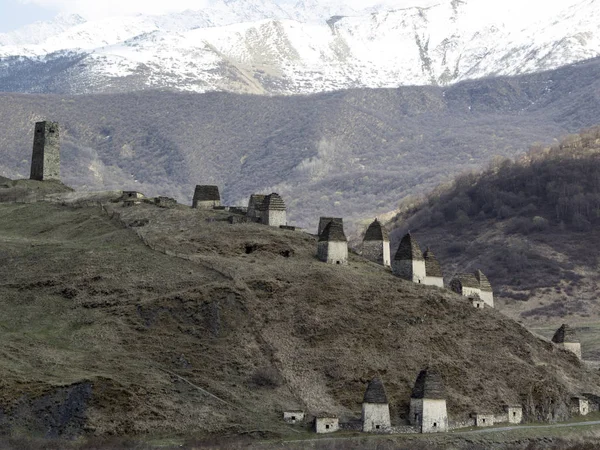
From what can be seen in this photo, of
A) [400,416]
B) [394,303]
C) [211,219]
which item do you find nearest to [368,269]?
[394,303]

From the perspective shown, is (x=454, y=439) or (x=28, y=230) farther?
(x=28, y=230)

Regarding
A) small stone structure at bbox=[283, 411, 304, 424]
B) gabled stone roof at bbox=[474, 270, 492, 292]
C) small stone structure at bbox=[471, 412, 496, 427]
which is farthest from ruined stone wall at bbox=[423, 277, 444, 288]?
small stone structure at bbox=[283, 411, 304, 424]

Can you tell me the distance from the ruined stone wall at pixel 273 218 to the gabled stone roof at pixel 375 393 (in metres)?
35.2

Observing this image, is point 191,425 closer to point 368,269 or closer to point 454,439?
point 454,439

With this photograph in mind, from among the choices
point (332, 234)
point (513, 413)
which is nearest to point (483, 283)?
point (332, 234)

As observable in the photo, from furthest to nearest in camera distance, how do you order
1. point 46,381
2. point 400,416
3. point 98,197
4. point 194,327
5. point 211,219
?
point 98,197
point 211,219
point 194,327
point 400,416
point 46,381

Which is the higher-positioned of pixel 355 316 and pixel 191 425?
pixel 355 316

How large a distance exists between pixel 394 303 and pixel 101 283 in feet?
75.3

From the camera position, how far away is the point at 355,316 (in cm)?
10862

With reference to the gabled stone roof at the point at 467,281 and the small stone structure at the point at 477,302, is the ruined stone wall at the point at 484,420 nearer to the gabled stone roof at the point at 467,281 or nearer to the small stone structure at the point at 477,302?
the small stone structure at the point at 477,302

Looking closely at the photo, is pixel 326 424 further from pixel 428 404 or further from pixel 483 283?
pixel 483 283

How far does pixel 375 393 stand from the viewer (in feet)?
309

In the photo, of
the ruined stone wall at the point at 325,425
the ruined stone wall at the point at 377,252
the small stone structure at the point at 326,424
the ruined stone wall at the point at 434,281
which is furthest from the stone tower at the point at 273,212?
the ruined stone wall at the point at 325,425

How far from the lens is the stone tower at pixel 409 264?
12081cm
